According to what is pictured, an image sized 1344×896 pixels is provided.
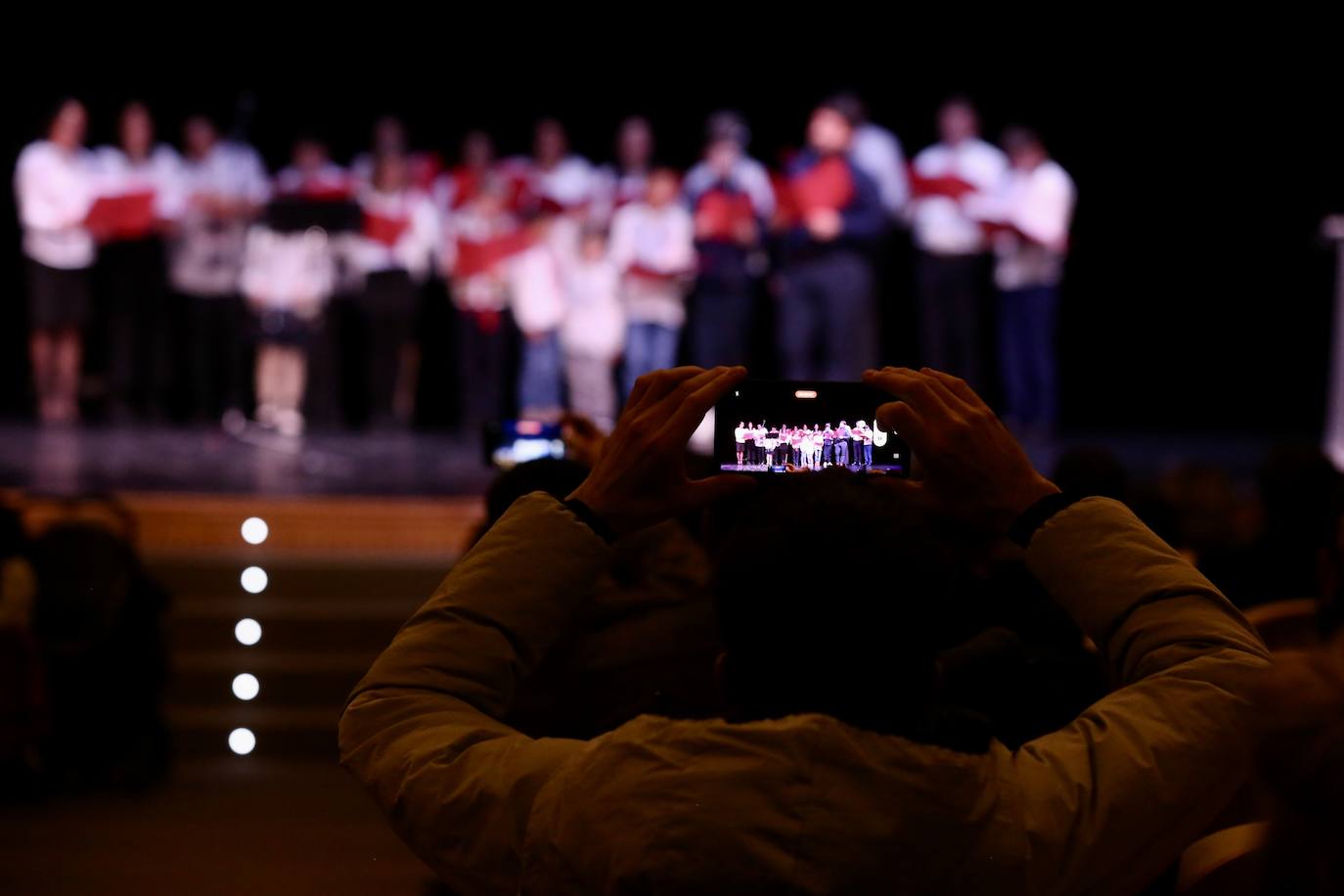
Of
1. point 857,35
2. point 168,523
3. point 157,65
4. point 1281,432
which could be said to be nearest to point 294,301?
point 157,65

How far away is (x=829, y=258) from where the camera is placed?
7254 mm

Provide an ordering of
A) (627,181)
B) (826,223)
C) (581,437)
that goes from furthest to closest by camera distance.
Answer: (627,181) < (826,223) < (581,437)

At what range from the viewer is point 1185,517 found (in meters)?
3.75

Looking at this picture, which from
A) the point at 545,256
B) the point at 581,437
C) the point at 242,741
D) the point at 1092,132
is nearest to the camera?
the point at 581,437

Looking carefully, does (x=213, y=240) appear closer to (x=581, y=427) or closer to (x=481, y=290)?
(x=481, y=290)

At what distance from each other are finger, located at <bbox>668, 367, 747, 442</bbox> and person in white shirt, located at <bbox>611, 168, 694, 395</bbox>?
20.6ft

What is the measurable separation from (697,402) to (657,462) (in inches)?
2.0

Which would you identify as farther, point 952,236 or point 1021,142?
point 952,236

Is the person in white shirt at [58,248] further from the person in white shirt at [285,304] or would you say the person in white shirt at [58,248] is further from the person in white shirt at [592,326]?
the person in white shirt at [592,326]

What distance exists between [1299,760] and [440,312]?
28.4 feet

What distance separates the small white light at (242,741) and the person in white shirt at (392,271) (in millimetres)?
3499

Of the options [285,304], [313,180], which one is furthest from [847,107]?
[285,304]

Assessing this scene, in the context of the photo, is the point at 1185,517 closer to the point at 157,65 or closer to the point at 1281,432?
the point at 1281,432

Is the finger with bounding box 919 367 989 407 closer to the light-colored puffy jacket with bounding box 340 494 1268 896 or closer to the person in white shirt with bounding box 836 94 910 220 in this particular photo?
the light-colored puffy jacket with bounding box 340 494 1268 896
